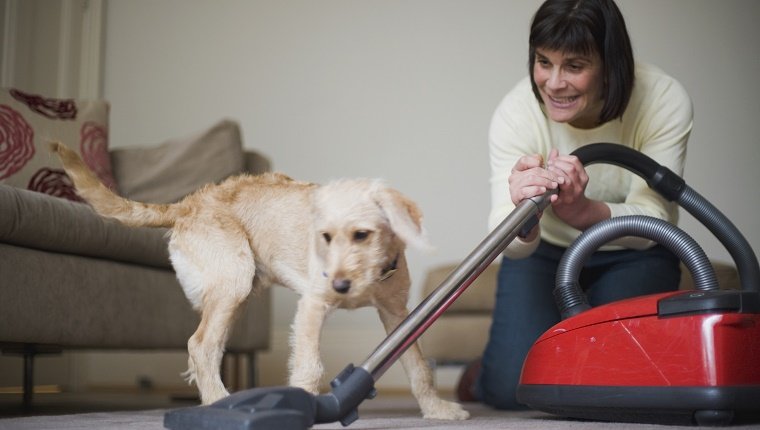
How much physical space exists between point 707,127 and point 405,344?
3.04m

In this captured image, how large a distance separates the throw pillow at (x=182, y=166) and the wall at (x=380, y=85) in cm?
112

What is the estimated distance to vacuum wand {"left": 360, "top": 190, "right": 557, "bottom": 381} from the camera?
4.15 feet

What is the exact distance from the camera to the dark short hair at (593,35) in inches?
68.7

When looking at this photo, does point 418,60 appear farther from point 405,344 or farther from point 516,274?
point 405,344

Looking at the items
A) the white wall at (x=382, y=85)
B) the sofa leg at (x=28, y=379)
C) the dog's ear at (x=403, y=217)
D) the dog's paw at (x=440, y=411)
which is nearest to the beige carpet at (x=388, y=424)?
the dog's paw at (x=440, y=411)

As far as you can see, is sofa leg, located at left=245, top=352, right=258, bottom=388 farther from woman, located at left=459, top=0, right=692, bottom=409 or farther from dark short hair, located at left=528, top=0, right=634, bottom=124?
dark short hair, located at left=528, top=0, right=634, bottom=124

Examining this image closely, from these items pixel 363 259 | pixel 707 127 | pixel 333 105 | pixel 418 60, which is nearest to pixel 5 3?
pixel 333 105

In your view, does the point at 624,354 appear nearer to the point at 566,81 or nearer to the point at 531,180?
the point at 531,180

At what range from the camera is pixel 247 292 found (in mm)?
1508

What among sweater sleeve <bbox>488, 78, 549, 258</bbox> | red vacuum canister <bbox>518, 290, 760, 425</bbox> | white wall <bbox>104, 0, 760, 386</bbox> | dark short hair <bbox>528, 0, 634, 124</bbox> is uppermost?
white wall <bbox>104, 0, 760, 386</bbox>

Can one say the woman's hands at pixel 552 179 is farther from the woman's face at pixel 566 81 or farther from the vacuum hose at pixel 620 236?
the woman's face at pixel 566 81

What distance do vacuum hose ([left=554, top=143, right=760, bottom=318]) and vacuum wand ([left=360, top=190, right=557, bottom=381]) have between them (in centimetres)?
15

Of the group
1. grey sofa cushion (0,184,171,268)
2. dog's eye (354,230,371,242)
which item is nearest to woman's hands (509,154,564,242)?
dog's eye (354,230,371,242)

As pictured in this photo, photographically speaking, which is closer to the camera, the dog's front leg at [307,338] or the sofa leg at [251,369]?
the dog's front leg at [307,338]
